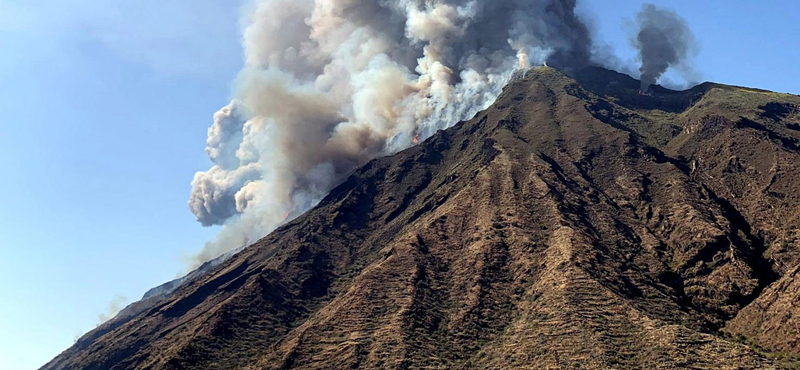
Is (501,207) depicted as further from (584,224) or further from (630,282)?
(630,282)

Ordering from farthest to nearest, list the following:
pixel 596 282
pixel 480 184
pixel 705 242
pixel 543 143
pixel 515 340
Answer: pixel 543 143 → pixel 480 184 → pixel 705 242 → pixel 596 282 → pixel 515 340

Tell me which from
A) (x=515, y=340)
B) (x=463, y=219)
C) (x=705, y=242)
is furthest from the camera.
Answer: (x=463, y=219)

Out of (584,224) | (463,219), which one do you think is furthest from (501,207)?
(584,224)

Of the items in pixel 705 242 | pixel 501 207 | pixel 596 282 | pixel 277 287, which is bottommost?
pixel 705 242

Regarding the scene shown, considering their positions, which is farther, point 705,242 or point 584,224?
point 584,224

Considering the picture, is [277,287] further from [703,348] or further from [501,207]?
[703,348]

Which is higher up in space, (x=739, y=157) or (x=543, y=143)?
(x=543, y=143)
